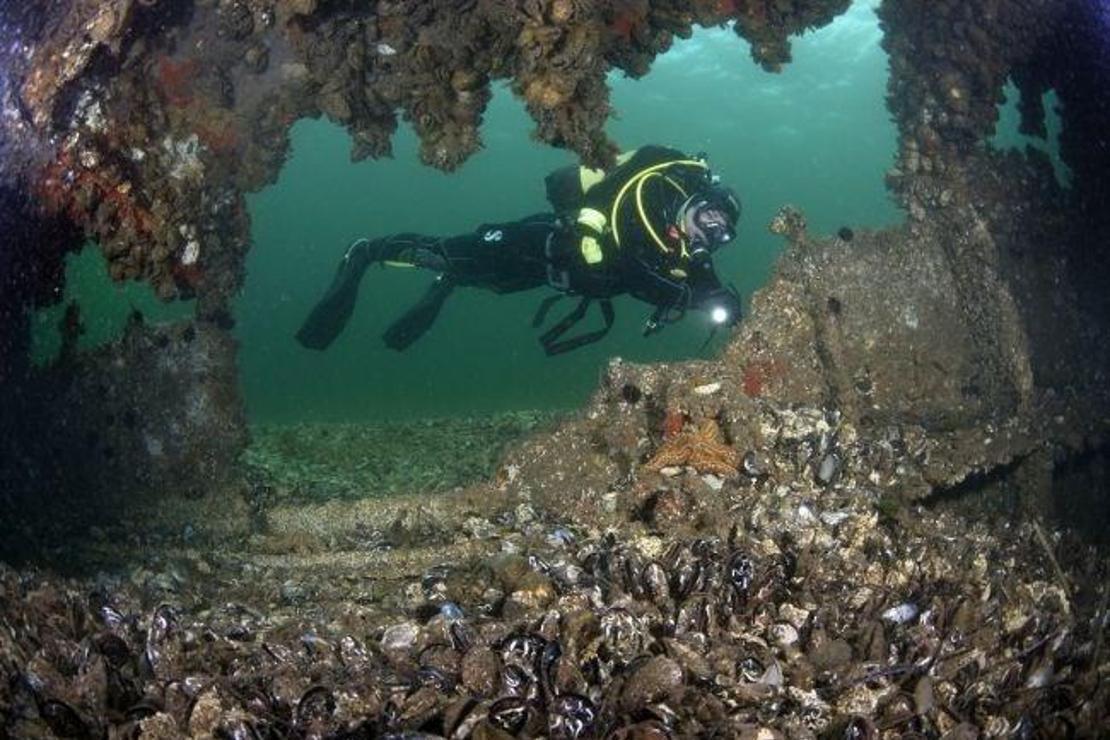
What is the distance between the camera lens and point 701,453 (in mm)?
5422

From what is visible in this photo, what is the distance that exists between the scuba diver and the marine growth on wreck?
0.88 m

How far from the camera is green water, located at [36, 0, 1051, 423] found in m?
36.3

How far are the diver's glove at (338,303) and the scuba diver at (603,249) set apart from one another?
0.04 ft

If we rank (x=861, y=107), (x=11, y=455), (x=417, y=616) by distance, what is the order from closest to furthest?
(x=417, y=616)
(x=11, y=455)
(x=861, y=107)

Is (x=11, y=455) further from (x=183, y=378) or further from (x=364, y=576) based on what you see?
(x=364, y=576)

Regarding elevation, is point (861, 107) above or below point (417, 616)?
above

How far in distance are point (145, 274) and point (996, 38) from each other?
307 inches

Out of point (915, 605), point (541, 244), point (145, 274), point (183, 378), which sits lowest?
point (915, 605)

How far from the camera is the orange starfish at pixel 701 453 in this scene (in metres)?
5.34

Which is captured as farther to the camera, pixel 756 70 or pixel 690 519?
pixel 756 70

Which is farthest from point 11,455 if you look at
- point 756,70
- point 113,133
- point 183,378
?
point 756,70

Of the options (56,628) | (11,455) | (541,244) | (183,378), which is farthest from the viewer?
(541,244)

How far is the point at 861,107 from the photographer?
5466 cm

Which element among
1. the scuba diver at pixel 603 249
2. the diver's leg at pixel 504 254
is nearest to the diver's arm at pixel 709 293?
the scuba diver at pixel 603 249
